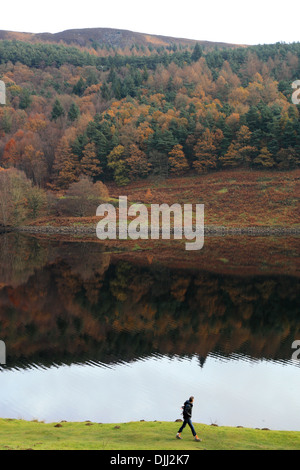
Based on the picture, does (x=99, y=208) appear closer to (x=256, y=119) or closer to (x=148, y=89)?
(x=256, y=119)

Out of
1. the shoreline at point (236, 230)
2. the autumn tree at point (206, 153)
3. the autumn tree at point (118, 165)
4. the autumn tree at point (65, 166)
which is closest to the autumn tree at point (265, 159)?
the autumn tree at point (206, 153)

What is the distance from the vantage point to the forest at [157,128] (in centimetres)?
9944

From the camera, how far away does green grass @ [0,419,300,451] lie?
12125 millimetres

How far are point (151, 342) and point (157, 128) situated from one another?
92.8m

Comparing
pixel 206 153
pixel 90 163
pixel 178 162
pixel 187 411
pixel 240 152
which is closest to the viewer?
pixel 187 411

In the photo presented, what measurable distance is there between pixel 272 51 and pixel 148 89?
6130 cm

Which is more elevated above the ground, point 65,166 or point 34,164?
point 34,164

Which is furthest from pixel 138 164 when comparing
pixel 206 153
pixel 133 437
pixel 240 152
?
pixel 133 437

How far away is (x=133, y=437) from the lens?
13086mm

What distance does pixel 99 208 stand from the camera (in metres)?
84.9

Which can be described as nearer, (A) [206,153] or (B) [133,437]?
(B) [133,437]

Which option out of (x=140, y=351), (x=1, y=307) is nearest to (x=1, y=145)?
(x=1, y=307)

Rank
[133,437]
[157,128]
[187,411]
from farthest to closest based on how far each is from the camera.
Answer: [157,128]
[187,411]
[133,437]

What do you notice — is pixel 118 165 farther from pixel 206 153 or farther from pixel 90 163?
pixel 206 153
